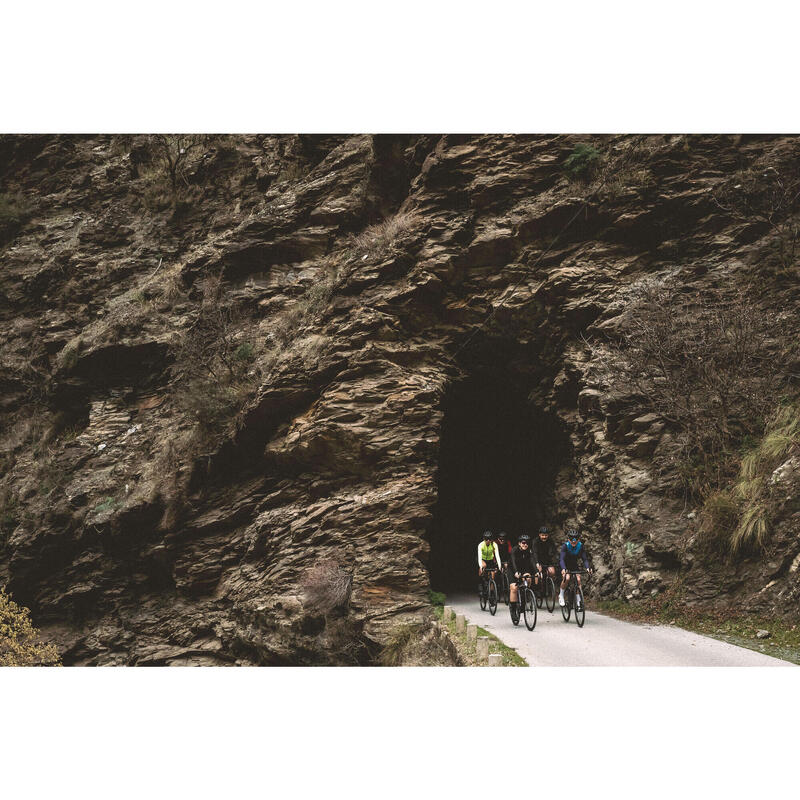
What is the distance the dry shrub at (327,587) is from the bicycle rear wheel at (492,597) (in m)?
3.47

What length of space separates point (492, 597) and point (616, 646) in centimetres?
511

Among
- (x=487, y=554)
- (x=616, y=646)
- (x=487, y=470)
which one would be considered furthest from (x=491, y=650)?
(x=487, y=470)

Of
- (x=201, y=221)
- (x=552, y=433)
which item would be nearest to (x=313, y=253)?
(x=201, y=221)

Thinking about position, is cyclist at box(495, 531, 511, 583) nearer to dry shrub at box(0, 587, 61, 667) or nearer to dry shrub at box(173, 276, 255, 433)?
dry shrub at box(173, 276, 255, 433)

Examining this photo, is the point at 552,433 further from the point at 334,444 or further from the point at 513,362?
the point at 334,444

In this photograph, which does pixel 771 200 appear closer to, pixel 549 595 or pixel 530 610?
pixel 549 595

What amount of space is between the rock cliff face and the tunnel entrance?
151 millimetres

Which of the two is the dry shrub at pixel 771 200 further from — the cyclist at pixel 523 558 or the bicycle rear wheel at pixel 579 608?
the bicycle rear wheel at pixel 579 608

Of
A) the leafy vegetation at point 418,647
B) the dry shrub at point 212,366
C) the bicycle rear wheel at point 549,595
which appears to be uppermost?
the dry shrub at point 212,366

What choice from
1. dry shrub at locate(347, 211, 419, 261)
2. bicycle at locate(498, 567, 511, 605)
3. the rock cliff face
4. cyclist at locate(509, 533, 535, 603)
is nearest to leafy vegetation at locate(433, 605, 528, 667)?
cyclist at locate(509, 533, 535, 603)

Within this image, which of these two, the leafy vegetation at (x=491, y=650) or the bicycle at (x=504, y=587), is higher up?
the leafy vegetation at (x=491, y=650)

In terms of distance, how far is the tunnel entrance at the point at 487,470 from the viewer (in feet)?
63.5

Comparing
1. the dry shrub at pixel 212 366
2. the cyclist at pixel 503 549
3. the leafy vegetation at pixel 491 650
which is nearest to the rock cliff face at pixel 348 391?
the dry shrub at pixel 212 366

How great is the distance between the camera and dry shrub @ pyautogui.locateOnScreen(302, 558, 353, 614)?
1447cm
